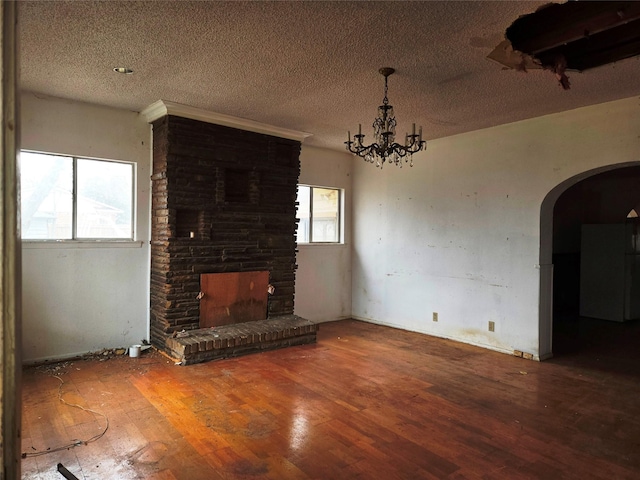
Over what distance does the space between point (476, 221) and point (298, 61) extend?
3113 mm

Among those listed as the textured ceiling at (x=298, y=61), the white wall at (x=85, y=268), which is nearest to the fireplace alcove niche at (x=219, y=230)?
the white wall at (x=85, y=268)

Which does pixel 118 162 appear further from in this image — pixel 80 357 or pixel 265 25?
pixel 265 25

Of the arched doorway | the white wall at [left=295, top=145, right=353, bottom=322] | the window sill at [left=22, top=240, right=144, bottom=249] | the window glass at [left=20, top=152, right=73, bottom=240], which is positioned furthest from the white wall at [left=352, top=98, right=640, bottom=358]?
the window glass at [left=20, top=152, right=73, bottom=240]

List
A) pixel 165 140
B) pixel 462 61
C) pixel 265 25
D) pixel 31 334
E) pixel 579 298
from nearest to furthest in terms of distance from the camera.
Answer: pixel 265 25 < pixel 462 61 < pixel 31 334 < pixel 165 140 < pixel 579 298

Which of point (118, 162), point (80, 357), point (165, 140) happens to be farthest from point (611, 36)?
point (80, 357)

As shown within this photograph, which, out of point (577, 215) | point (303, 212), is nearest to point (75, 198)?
point (303, 212)

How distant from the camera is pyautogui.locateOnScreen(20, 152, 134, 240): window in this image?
405cm

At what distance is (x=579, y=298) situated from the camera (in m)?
7.17

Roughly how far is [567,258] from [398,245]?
146 inches

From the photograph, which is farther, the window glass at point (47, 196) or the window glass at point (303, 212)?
the window glass at point (303, 212)

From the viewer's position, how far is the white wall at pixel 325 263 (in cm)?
614

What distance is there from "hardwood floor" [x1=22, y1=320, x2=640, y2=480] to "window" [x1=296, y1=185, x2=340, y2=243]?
2.27 metres

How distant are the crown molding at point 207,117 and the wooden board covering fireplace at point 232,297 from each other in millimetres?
1762

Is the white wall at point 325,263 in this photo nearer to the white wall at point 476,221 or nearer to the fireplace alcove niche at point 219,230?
the white wall at point 476,221
